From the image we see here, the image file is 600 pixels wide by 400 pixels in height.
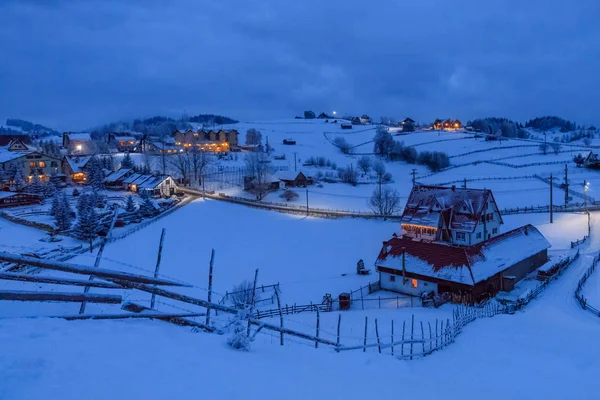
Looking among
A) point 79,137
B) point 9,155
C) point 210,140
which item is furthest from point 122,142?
point 9,155

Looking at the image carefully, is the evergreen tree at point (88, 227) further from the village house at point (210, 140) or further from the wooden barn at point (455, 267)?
the village house at point (210, 140)

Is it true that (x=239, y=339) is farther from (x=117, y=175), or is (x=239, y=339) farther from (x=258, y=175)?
(x=117, y=175)

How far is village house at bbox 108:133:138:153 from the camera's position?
4178 inches

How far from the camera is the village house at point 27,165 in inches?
2398

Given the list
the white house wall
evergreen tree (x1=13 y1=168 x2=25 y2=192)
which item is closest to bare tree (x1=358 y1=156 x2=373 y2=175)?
evergreen tree (x1=13 y1=168 x2=25 y2=192)

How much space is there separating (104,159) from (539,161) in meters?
76.0

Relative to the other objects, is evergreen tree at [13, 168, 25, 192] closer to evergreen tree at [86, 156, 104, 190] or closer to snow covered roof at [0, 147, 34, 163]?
snow covered roof at [0, 147, 34, 163]

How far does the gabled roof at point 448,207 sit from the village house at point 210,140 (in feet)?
243

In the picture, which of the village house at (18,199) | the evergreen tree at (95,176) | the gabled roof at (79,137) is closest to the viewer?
the village house at (18,199)

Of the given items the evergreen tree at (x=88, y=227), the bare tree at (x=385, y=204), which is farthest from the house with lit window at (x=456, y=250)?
the evergreen tree at (x=88, y=227)

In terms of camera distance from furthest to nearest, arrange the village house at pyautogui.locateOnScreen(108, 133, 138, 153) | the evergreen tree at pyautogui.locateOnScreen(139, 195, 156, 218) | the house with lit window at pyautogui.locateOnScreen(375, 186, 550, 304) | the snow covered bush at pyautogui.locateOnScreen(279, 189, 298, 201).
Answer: the village house at pyautogui.locateOnScreen(108, 133, 138, 153), the snow covered bush at pyautogui.locateOnScreen(279, 189, 298, 201), the evergreen tree at pyautogui.locateOnScreen(139, 195, 156, 218), the house with lit window at pyautogui.locateOnScreen(375, 186, 550, 304)

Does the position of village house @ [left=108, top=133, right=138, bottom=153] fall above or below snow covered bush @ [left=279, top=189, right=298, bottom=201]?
above

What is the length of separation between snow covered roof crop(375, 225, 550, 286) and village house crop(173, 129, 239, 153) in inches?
3098

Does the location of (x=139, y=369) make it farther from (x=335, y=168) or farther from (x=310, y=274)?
(x=335, y=168)
